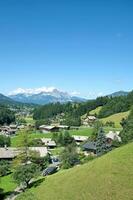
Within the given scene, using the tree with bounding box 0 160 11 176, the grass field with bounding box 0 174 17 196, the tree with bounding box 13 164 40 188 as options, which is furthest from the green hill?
the tree with bounding box 0 160 11 176

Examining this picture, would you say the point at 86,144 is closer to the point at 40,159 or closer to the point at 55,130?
the point at 40,159

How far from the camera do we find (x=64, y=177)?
53812mm

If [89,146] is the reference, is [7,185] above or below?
below

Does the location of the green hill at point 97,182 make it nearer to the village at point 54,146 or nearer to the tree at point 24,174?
the tree at point 24,174

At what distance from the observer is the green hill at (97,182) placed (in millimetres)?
43656

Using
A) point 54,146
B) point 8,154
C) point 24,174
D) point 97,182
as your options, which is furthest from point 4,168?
point 54,146

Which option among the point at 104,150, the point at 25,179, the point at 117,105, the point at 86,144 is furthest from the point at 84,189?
the point at 117,105

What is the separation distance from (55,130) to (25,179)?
110677mm

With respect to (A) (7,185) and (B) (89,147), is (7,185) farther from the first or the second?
(B) (89,147)

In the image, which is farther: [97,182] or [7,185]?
[7,185]

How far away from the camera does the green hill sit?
43.7 metres

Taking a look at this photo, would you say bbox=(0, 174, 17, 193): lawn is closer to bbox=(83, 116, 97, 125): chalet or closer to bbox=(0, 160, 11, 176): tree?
bbox=(0, 160, 11, 176): tree

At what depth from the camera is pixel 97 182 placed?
47281 mm

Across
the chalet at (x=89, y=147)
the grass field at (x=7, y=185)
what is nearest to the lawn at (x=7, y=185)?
the grass field at (x=7, y=185)
